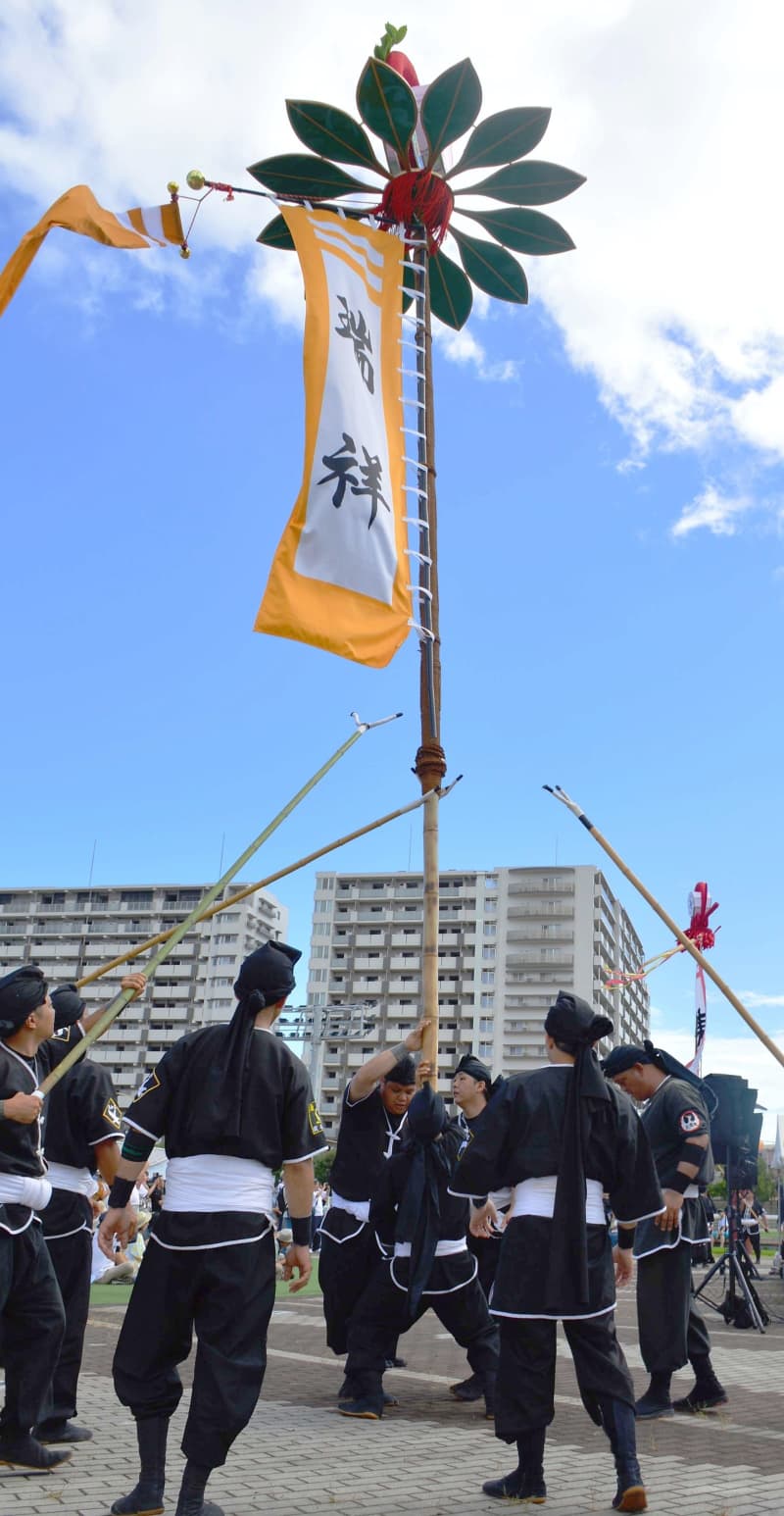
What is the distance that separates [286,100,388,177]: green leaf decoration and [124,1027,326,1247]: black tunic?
7837 millimetres

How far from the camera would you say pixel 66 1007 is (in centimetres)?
675

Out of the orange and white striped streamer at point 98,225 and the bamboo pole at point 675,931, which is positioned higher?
the orange and white striped streamer at point 98,225

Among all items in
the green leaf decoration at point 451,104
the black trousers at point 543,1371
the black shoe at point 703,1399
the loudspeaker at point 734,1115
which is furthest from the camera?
the loudspeaker at point 734,1115

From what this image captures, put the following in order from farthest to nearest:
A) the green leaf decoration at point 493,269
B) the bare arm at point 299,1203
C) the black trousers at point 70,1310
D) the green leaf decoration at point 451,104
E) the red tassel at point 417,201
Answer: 1. the green leaf decoration at point 493,269
2. the red tassel at point 417,201
3. the green leaf decoration at point 451,104
4. the black trousers at point 70,1310
5. the bare arm at point 299,1203

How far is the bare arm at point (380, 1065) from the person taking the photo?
7359mm

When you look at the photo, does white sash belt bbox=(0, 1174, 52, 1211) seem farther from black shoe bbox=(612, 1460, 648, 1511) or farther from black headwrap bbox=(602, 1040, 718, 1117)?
black headwrap bbox=(602, 1040, 718, 1117)

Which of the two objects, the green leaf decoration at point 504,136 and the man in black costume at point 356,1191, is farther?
the green leaf decoration at point 504,136

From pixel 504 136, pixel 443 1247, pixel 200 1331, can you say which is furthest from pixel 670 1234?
pixel 504 136

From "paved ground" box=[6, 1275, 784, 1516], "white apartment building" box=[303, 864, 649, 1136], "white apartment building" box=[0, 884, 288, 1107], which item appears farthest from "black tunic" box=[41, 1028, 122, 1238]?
"white apartment building" box=[0, 884, 288, 1107]

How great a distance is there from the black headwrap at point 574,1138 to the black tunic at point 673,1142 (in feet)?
7.40

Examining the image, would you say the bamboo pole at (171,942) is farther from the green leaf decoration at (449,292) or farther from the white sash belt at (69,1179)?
the green leaf decoration at (449,292)

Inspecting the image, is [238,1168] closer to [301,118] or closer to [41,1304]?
[41,1304]

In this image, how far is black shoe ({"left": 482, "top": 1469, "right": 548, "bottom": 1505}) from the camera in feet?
17.2

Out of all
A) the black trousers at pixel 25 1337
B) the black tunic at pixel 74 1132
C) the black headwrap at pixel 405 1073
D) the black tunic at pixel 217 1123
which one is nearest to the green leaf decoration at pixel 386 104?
the black headwrap at pixel 405 1073
